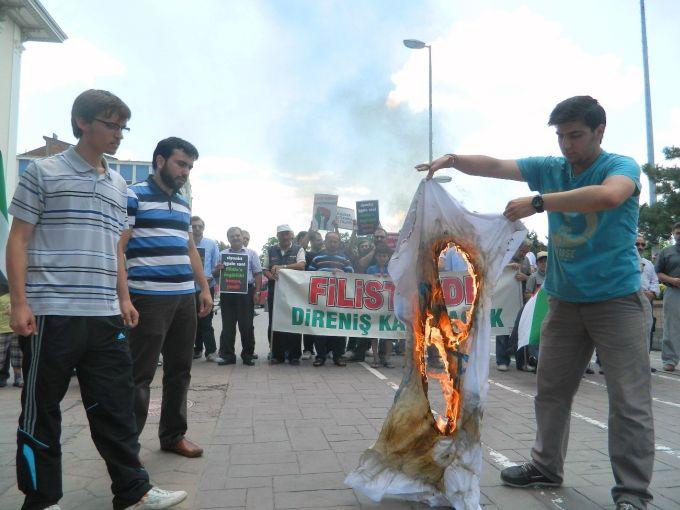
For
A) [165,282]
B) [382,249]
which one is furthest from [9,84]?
[165,282]

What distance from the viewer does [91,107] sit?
284 cm

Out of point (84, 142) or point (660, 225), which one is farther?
point (660, 225)

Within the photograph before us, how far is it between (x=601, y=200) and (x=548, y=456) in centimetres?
161

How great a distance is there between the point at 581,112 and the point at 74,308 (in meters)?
2.82

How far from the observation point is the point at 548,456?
10.7 feet

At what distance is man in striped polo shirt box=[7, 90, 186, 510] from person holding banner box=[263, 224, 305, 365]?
5.84m

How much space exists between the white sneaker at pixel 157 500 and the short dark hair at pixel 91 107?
1.94 m

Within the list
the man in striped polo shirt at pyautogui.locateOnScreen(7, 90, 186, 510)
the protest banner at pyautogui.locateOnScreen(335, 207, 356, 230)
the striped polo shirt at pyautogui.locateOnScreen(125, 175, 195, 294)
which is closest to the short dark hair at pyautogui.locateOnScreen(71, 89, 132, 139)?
the man in striped polo shirt at pyautogui.locateOnScreen(7, 90, 186, 510)

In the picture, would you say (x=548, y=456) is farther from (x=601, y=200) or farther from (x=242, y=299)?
(x=242, y=299)

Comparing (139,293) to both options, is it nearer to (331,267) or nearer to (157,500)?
(157,500)

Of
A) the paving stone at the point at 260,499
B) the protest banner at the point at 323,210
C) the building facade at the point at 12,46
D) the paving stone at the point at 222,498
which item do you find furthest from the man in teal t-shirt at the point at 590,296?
the building facade at the point at 12,46

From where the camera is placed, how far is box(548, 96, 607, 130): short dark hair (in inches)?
114

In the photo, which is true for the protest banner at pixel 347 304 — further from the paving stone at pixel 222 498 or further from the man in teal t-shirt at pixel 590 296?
the paving stone at pixel 222 498

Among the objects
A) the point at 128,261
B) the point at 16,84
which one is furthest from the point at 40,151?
the point at 128,261
